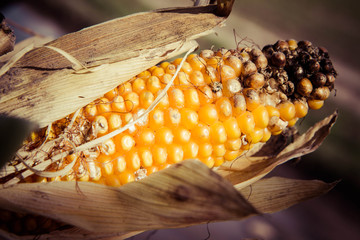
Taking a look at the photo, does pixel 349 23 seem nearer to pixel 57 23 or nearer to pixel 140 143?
pixel 140 143

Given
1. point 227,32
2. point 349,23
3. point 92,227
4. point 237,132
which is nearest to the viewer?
point 92,227

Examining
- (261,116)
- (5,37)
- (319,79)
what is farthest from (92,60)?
(319,79)

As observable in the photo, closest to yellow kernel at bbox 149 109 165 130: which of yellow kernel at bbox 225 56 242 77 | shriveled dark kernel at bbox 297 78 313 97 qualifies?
yellow kernel at bbox 225 56 242 77

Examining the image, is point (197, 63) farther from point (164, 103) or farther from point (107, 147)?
point (107, 147)

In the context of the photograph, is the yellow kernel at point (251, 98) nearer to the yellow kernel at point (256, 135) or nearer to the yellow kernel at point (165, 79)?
the yellow kernel at point (256, 135)

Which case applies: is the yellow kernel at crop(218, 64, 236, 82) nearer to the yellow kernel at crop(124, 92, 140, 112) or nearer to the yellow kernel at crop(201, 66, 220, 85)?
the yellow kernel at crop(201, 66, 220, 85)

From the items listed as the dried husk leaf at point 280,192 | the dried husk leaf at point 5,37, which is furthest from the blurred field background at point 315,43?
the dried husk leaf at point 5,37

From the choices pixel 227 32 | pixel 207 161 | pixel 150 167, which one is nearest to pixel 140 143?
pixel 150 167
